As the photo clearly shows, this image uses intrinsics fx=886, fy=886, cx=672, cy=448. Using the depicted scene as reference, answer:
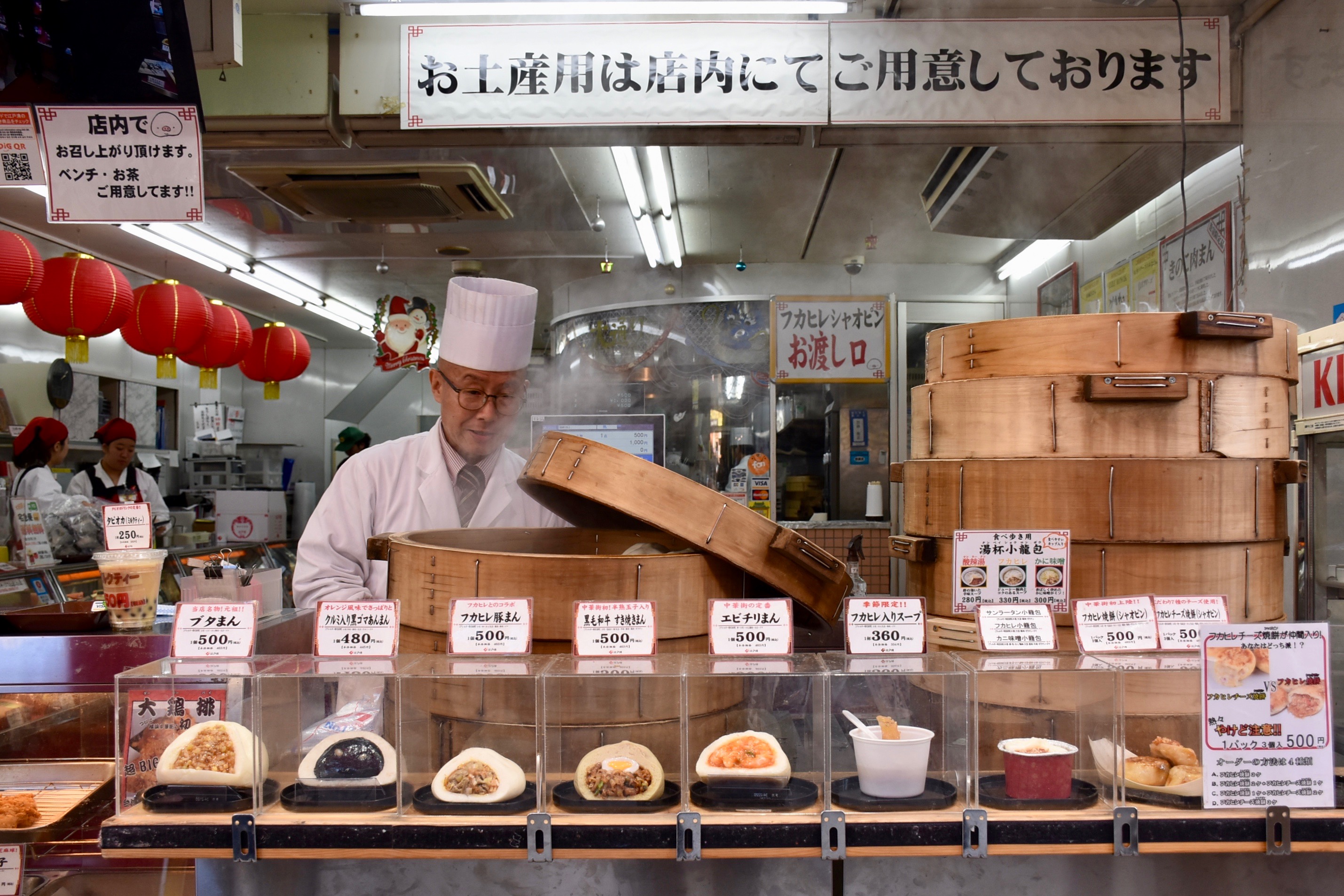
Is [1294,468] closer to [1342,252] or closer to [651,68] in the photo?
[1342,252]

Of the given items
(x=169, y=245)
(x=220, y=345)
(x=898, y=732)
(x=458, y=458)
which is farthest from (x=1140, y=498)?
(x=169, y=245)

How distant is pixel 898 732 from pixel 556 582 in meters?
0.64

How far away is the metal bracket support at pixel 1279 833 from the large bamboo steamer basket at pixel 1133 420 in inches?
26.8

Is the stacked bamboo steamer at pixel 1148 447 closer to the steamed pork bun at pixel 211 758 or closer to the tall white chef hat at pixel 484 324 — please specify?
the steamed pork bun at pixel 211 758

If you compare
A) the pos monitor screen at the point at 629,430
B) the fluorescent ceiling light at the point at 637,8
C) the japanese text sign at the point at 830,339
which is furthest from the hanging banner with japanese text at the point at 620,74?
the pos monitor screen at the point at 629,430

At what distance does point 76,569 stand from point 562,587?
421 cm

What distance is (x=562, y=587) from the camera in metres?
1.61

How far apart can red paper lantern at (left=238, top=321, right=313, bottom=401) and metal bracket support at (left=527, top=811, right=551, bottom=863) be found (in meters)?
6.28

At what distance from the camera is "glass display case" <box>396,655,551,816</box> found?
1.41 metres

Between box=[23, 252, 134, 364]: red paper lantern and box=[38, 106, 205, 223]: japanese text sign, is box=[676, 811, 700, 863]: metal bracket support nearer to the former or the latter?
box=[38, 106, 205, 223]: japanese text sign

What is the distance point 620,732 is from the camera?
1.52 meters

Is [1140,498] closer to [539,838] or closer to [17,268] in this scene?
[539,838]

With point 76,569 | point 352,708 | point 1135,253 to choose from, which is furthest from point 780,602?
point 76,569

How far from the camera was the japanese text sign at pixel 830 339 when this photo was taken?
19.8ft
